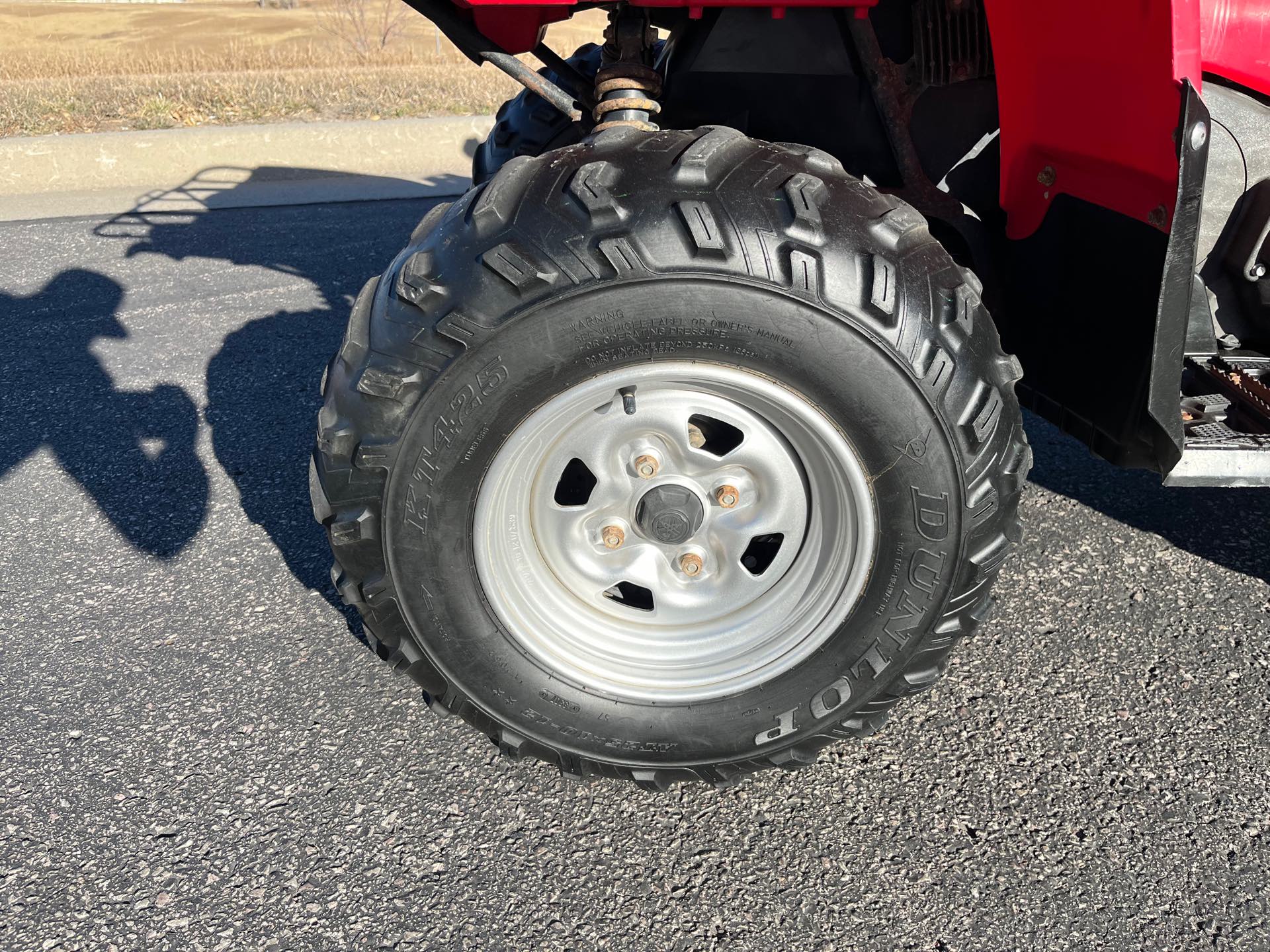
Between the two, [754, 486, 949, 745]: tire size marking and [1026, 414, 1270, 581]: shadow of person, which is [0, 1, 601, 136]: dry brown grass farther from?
[754, 486, 949, 745]: tire size marking

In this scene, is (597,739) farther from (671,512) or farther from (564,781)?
(671,512)

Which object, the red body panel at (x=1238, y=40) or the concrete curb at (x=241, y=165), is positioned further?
the concrete curb at (x=241, y=165)

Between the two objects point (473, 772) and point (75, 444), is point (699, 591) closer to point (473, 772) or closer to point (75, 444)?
point (473, 772)

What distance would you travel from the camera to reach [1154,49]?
1745 mm

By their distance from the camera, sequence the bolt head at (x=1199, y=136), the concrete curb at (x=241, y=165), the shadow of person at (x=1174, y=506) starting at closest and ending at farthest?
the bolt head at (x=1199, y=136) → the shadow of person at (x=1174, y=506) → the concrete curb at (x=241, y=165)

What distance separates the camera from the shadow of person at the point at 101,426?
311 cm

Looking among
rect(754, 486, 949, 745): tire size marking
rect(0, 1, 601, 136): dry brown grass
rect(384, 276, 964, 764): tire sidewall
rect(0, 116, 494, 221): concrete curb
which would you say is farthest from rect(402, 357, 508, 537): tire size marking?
rect(0, 1, 601, 136): dry brown grass

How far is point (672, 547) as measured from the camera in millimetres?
2092

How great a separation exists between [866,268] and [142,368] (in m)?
3.49

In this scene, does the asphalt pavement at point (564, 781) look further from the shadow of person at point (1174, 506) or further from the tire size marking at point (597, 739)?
the tire size marking at point (597, 739)

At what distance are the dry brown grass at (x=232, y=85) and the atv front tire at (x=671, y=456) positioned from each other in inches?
335

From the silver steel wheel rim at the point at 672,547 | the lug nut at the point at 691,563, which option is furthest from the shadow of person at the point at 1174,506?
the lug nut at the point at 691,563

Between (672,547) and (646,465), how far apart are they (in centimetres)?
20

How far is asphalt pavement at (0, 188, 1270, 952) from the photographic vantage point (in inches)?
69.8
